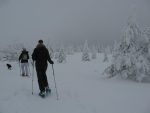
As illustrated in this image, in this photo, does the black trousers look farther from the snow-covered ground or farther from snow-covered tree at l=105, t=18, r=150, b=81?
snow-covered tree at l=105, t=18, r=150, b=81

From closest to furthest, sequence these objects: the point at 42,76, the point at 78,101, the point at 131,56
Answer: the point at 78,101 → the point at 42,76 → the point at 131,56

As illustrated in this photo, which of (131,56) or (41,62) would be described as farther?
(131,56)

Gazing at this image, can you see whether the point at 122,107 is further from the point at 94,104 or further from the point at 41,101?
the point at 41,101

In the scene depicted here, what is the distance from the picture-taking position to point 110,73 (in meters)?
15.1

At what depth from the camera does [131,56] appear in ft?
45.5

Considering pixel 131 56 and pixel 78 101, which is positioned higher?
pixel 131 56

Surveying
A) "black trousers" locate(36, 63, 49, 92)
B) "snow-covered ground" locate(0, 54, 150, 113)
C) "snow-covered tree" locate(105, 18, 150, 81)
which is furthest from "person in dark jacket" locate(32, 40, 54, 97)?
"snow-covered tree" locate(105, 18, 150, 81)

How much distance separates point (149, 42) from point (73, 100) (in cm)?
787

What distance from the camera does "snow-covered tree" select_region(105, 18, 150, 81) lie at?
13453 mm

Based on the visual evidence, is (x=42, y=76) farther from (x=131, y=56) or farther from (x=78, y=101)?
(x=131, y=56)

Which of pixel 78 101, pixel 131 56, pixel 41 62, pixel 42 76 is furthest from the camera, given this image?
pixel 131 56

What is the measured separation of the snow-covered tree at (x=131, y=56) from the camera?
1345 cm

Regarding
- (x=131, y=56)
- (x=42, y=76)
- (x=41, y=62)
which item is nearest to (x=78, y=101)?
(x=42, y=76)

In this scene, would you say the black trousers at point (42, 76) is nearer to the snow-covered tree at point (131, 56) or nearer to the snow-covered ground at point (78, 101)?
the snow-covered ground at point (78, 101)
